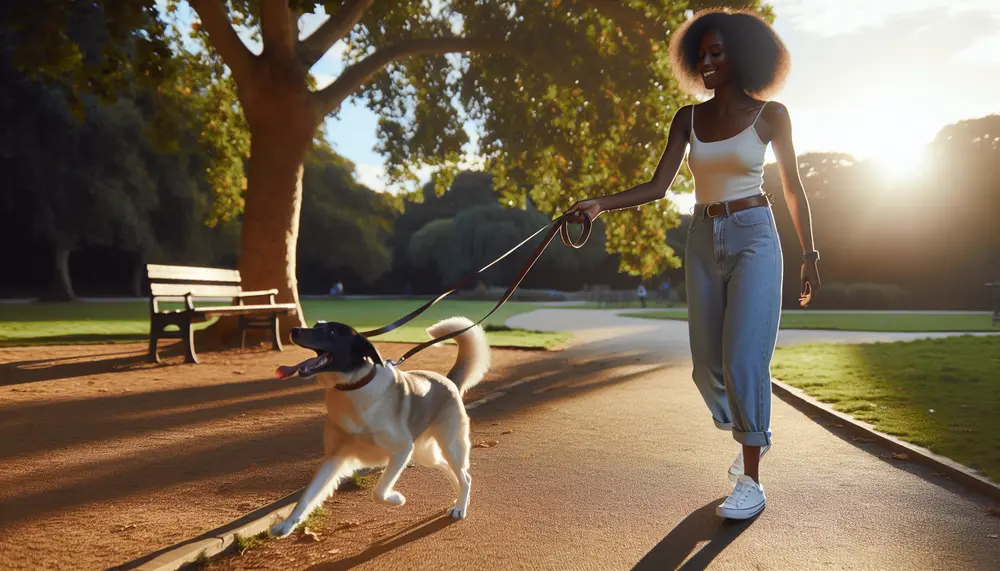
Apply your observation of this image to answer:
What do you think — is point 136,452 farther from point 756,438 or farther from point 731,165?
point 731,165

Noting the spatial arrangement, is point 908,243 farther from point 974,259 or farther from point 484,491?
point 484,491

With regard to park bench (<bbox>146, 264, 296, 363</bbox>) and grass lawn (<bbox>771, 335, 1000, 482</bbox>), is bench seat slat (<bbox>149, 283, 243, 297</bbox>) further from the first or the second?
grass lawn (<bbox>771, 335, 1000, 482</bbox>)

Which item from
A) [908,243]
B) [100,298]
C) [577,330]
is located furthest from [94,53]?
[908,243]

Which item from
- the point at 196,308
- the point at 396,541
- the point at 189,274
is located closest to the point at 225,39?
the point at 189,274

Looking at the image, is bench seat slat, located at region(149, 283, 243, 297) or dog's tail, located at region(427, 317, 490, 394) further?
bench seat slat, located at region(149, 283, 243, 297)

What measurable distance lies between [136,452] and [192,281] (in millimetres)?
7190

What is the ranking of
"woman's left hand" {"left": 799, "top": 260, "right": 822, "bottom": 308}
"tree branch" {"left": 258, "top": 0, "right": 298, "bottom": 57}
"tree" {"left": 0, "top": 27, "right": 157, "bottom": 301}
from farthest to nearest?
"tree" {"left": 0, "top": 27, "right": 157, "bottom": 301} < "tree branch" {"left": 258, "top": 0, "right": 298, "bottom": 57} < "woman's left hand" {"left": 799, "top": 260, "right": 822, "bottom": 308}

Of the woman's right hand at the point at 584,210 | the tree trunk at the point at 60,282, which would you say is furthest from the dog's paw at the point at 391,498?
the tree trunk at the point at 60,282

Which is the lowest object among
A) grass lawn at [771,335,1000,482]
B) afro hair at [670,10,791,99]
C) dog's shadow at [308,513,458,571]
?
grass lawn at [771,335,1000,482]

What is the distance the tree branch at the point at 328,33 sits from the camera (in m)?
14.1

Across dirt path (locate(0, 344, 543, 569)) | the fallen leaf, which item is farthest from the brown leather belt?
dirt path (locate(0, 344, 543, 569))

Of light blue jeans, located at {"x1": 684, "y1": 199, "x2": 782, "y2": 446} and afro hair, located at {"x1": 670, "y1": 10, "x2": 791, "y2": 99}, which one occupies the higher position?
afro hair, located at {"x1": 670, "y1": 10, "x2": 791, "y2": 99}

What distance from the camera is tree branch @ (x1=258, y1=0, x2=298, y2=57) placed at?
43.8 ft

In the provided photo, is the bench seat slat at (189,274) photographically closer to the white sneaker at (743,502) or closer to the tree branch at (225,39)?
the tree branch at (225,39)
